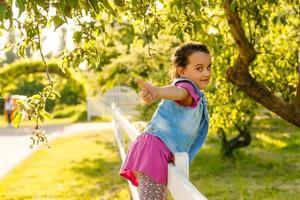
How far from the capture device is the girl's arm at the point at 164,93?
10.6 ft

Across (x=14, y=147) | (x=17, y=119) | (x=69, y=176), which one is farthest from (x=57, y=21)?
(x=14, y=147)

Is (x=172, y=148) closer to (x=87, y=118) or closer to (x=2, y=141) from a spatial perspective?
(x=2, y=141)

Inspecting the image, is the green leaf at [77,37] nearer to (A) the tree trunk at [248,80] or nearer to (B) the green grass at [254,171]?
(A) the tree trunk at [248,80]

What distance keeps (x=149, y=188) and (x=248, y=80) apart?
2886 mm

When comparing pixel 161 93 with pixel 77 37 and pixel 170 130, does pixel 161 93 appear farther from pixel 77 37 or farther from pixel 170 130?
pixel 77 37

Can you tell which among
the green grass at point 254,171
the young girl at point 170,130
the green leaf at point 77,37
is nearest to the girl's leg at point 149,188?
the young girl at point 170,130

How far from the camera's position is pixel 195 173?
40.2 feet

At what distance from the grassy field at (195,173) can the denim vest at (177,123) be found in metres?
5.04

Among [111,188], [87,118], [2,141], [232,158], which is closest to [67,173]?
[111,188]

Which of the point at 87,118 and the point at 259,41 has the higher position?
the point at 259,41

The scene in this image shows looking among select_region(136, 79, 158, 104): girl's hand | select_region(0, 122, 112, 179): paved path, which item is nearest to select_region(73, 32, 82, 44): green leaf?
select_region(136, 79, 158, 104): girl's hand

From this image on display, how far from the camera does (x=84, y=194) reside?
9.95m

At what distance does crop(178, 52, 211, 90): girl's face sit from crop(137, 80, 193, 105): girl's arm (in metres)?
0.21

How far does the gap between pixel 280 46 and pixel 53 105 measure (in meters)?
35.0
